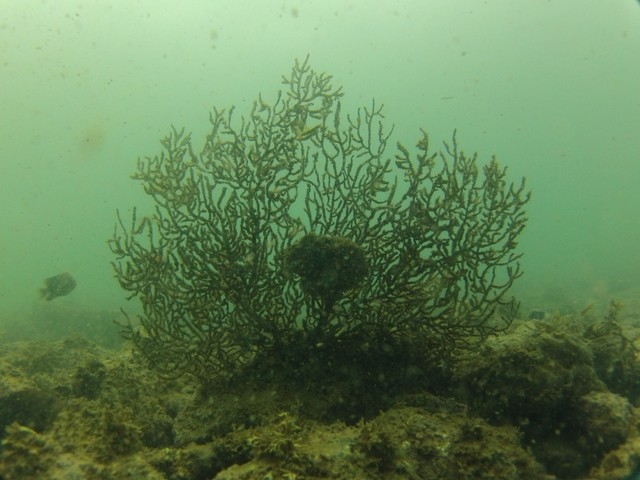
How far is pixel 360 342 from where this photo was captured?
499 centimetres

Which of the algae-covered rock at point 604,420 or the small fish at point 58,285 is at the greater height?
the small fish at point 58,285

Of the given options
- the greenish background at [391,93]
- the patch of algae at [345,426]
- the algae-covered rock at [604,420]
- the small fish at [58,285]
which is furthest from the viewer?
the greenish background at [391,93]

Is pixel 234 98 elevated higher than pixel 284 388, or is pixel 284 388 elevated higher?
pixel 234 98

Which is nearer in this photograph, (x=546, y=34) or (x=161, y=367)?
(x=161, y=367)

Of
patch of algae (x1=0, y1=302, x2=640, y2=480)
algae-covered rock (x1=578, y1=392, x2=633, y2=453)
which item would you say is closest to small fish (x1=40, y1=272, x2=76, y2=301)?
patch of algae (x1=0, y1=302, x2=640, y2=480)

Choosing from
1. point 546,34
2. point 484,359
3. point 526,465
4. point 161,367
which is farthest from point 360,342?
point 546,34

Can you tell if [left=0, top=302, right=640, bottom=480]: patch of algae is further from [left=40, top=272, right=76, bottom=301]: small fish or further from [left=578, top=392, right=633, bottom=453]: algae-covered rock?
[left=40, top=272, right=76, bottom=301]: small fish

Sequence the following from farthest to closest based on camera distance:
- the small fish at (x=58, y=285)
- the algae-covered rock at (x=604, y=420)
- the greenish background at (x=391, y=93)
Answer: the greenish background at (x=391, y=93)
the small fish at (x=58, y=285)
the algae-covered rock at (x=604, y=420)

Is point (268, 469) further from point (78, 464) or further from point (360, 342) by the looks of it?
point (360, 342)

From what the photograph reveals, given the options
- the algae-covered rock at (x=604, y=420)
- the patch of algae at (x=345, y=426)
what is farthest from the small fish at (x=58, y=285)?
the algae-covered rock at (x=604, y=420)

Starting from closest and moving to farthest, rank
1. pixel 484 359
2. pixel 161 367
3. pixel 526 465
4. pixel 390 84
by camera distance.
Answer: pixel 526 465 < pixel 484 359 < pixel 161 367 < pixel 390 84

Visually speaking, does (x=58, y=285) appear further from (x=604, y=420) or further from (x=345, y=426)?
(x=604, y=420)

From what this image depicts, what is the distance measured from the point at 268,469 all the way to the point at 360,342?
228 centimetres

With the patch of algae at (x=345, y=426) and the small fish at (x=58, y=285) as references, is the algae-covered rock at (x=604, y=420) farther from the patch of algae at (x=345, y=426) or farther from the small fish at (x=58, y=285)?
the small fish at (x=58, y=285)
